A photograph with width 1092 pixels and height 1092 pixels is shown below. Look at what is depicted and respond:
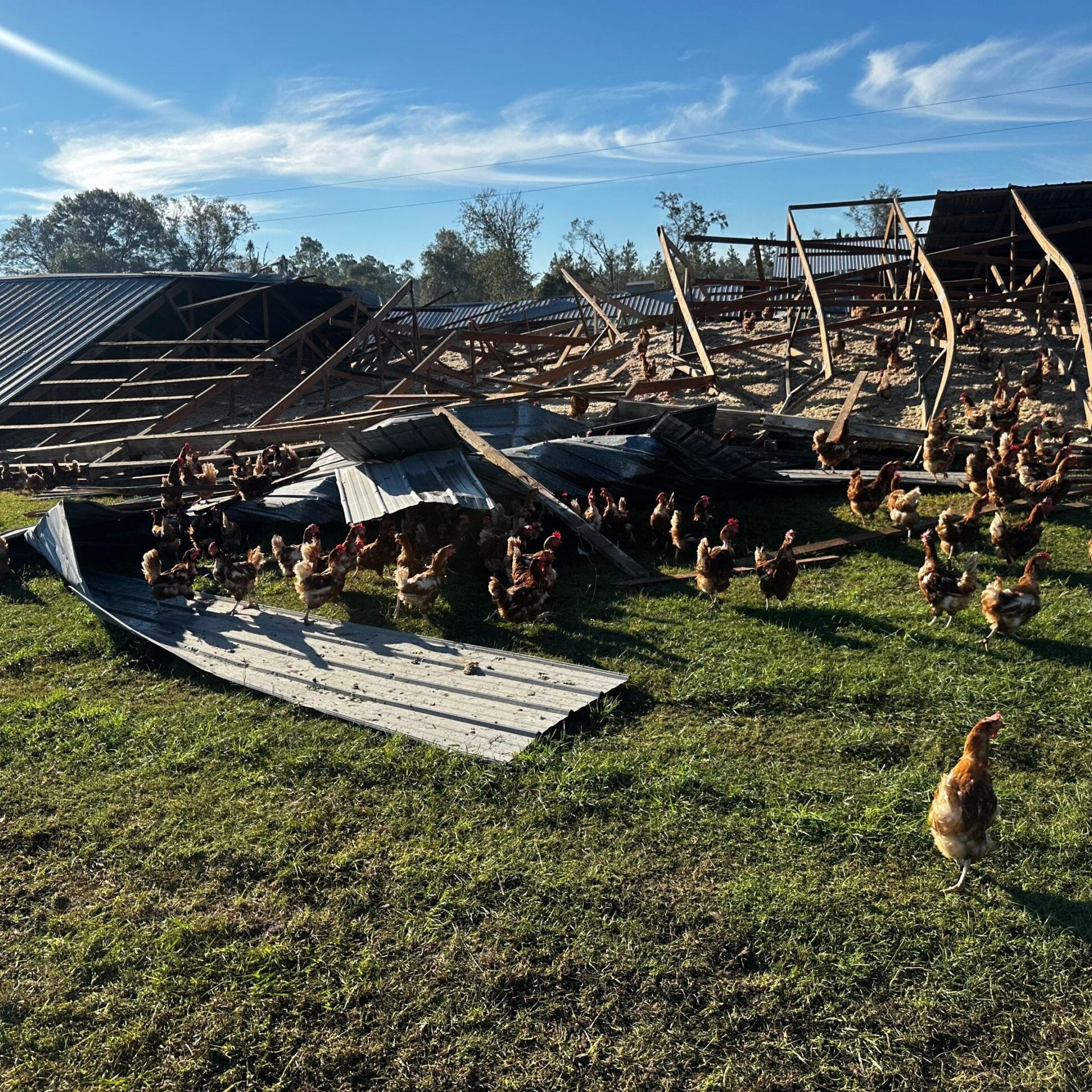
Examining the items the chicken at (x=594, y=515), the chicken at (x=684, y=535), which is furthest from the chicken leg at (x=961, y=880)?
the chicken at (x=594, y=515)

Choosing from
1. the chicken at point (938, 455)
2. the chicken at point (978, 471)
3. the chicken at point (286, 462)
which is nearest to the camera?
the chicken at point (978, 471)

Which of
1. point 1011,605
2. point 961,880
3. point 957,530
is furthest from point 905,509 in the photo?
point 961,880

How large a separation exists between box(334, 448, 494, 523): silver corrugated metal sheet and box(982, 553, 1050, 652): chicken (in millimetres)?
5160

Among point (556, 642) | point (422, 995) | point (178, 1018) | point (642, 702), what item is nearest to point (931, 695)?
point (642, 702)

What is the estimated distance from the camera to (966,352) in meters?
16.7

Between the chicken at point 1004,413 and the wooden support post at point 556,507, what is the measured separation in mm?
6520

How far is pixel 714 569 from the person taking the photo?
831cm

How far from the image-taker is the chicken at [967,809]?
4.49 m

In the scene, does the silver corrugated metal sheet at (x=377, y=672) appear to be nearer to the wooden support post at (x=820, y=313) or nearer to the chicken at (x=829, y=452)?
the chicken at (x=829, y=452)

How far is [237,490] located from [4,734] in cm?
630

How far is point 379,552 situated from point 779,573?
4.99m

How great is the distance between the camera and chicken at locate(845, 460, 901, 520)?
1028 centimetres

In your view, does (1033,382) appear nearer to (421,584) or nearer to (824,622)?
(824,622)

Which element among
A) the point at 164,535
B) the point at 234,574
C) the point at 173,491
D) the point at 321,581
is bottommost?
the point at 321,581
